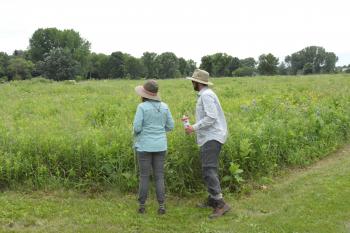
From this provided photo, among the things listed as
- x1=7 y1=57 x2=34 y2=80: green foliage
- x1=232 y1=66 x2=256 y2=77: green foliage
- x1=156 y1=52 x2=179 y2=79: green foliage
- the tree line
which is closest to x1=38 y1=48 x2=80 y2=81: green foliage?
the tree line

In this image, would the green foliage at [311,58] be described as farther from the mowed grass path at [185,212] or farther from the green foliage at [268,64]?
the mowed grass path at [185,212]

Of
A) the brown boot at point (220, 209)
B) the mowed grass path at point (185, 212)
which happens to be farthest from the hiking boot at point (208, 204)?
the brown boot at point (220, 209)

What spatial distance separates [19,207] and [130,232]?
186 cm

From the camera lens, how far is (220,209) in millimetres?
6023

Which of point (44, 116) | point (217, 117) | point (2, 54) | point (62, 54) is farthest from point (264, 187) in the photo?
point (2, 54)

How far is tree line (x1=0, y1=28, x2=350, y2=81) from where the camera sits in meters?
73.5

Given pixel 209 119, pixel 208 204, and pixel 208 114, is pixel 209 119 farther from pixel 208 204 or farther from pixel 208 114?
pixel 208 204

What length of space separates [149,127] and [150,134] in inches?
3.9

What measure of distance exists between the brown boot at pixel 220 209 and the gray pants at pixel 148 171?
77cm

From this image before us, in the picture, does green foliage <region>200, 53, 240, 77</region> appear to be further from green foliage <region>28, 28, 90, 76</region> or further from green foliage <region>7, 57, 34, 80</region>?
green foliage <region>7, 57, 34, 80</region>

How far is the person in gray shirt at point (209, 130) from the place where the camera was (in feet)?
19.4

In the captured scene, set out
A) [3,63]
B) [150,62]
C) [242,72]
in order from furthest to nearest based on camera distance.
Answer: [150,62]
[242,72]
[3,63]

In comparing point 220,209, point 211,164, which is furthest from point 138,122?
point 220,209

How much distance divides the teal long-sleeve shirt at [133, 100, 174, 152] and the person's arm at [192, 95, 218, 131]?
20.1 inches
